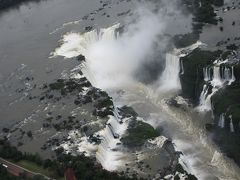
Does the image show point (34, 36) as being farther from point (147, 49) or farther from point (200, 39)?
point (200, 39)

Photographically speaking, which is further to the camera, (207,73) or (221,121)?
(207,73)

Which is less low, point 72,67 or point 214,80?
point 214,80

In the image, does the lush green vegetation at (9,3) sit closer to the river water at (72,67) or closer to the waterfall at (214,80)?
the river water at (72,67)

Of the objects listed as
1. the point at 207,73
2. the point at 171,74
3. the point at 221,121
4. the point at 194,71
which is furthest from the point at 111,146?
the point at 171,74

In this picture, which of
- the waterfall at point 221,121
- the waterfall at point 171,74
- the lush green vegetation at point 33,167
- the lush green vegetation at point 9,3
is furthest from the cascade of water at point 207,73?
the lush green vegetation at point 9,3

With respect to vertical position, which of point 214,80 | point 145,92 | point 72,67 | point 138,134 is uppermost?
point 214,80

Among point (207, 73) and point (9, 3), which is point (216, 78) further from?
point (9, 3)

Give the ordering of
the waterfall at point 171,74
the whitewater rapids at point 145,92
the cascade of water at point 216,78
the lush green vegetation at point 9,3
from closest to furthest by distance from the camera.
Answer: the whitewater rapids at point 145,92 → the cascade of water at point 216,78 → the waterfall at point 171,74 → the lush green vegetation at point 9,3
